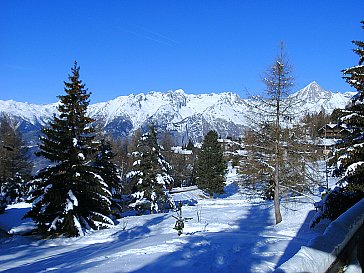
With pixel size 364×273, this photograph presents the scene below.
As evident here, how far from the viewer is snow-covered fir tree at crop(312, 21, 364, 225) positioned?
42.8ft

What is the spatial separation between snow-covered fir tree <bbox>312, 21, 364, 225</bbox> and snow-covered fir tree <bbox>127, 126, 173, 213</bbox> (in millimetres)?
18403

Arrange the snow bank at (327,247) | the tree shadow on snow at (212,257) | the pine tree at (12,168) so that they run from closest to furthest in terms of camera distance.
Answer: the snow bank at (327,247)
the tree shadow on snow at (212,257)
the pine tree at (12,168)

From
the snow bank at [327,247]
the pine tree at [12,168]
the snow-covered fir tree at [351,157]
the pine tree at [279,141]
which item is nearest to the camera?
the snow bank at [327,247]

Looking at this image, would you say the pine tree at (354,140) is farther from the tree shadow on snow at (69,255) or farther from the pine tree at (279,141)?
the tree shadow on snow at (69,255)

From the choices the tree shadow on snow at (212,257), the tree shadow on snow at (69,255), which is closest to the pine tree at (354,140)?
the tree shadow on snow at (212,257)

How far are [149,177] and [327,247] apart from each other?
89.8 ft

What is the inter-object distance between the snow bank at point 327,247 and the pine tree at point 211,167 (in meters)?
45.0

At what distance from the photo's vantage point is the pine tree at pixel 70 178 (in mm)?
17969

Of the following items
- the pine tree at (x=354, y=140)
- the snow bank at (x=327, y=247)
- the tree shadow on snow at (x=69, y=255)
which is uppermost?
the pine tree at (x=354, y=140)

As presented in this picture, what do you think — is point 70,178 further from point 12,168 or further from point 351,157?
point 12,168

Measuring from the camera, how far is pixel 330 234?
431 cm

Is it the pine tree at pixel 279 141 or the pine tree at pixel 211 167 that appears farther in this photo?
the pine tree at pixel 211 167

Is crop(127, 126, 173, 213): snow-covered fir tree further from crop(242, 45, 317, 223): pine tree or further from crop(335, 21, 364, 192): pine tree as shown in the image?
crop(335, 21, 364, 192): pine tree

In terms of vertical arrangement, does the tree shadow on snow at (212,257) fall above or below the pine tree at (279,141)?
below
